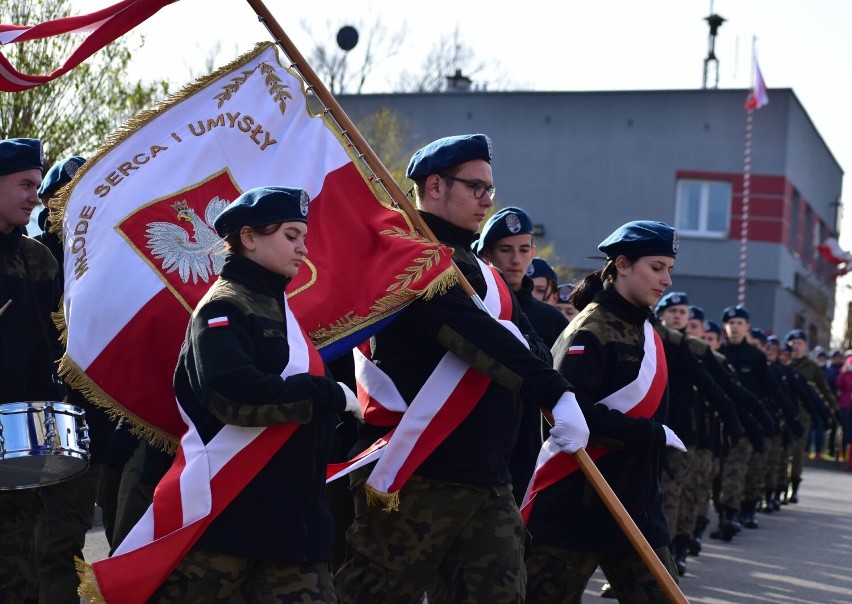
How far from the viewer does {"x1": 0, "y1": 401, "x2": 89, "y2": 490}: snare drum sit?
5590 mm

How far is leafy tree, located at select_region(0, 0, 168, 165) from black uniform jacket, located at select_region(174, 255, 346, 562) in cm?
963

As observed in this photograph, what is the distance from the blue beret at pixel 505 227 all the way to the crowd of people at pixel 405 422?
1cm

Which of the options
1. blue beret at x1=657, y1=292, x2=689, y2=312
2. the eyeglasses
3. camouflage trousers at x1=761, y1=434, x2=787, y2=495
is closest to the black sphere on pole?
blue beret at x1=657, y1=292, x2=689, y2=312

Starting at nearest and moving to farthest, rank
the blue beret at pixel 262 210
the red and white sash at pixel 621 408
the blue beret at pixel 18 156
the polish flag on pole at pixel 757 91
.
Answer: the blue beret at pixel 262 210, the red and white sash at pixel 621 408, the blue beret at pixel 18 156, the polish flag on pole at pixel 757 91

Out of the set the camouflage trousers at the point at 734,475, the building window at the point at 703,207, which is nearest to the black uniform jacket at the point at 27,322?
the camouflage trousers at the point at 734,475

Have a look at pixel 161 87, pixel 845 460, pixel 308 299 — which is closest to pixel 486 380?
pixel 308 299

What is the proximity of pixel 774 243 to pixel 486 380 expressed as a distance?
3296 centimetres

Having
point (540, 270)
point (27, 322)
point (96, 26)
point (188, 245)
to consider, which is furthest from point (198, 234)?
point (540, 270)

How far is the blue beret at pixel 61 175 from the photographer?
7.47 meters

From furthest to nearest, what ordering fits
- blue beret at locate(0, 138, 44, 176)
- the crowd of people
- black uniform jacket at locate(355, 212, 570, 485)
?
blue beret at locate(0, 138, 44, 176) → black uniform jacket at locate(355, 212, 570, 485) → the crowd of people

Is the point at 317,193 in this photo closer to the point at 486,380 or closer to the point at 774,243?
the point at 486,380

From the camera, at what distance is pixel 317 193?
602 cm

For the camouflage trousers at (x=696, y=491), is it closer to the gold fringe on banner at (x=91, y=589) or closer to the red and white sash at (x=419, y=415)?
the red and white sash at (x=419, y=415)

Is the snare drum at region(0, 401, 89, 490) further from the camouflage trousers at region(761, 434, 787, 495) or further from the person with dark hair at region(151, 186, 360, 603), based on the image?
the camouflage trousers at region(761, 434, 787, 495)
